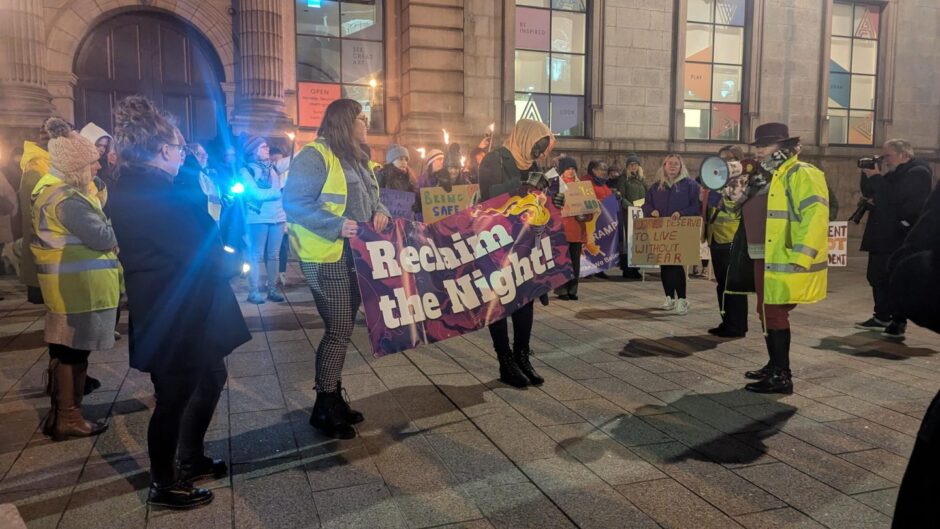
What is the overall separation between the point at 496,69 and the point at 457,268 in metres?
10.6

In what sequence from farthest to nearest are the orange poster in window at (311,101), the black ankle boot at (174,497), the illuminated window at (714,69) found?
the illuminated window at (714,69) → the orange poster in window at (311,101) → the black ankle boot at (174,497)

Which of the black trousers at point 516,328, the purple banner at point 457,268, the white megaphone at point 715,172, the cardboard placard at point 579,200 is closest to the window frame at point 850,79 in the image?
the white megaphone at point 715,172

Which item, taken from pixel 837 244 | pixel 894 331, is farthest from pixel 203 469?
pixel 837 244

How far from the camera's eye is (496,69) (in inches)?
575

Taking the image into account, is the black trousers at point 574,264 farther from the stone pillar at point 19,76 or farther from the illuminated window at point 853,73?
the illuminated window at point 853,73

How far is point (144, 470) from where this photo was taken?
3.78 metres

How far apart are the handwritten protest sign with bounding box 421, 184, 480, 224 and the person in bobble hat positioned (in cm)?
559

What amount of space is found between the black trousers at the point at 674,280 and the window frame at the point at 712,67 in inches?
326

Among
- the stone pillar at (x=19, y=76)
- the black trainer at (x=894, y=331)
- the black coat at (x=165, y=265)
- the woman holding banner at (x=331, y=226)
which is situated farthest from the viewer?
the stone pillar at (x=19, y=76)

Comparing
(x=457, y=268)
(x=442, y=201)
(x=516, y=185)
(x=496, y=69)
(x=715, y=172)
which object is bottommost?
(x=457, y=268)

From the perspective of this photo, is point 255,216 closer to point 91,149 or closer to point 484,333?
point 484,333

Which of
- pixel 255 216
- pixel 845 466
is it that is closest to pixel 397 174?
pixel 255 216

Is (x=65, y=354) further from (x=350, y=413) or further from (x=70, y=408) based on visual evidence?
(x=350, y=413)

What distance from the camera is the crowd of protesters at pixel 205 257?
3178 millimetres
